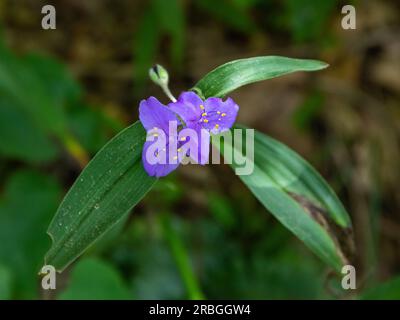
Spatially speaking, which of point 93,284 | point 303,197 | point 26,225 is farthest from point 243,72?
point 26,225

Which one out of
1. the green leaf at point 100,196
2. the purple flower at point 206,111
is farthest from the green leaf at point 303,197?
the green leaf at point 100,196

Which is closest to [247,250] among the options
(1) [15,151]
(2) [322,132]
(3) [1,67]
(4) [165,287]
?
(4) [165,287]

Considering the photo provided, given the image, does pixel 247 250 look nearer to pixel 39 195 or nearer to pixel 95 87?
pixel 39 195

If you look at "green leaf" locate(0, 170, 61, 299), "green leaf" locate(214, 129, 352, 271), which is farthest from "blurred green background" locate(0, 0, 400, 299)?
"green leaf" locate(214, 129, 352, 271)

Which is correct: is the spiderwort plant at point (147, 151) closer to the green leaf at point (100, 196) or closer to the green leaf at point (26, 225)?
the green leaf at point (100, 196)

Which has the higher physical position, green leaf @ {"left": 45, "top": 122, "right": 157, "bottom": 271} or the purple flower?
the purple flower

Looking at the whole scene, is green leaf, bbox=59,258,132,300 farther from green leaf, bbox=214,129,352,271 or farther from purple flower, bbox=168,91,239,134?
purple flower, bbox=168,91,239,134
